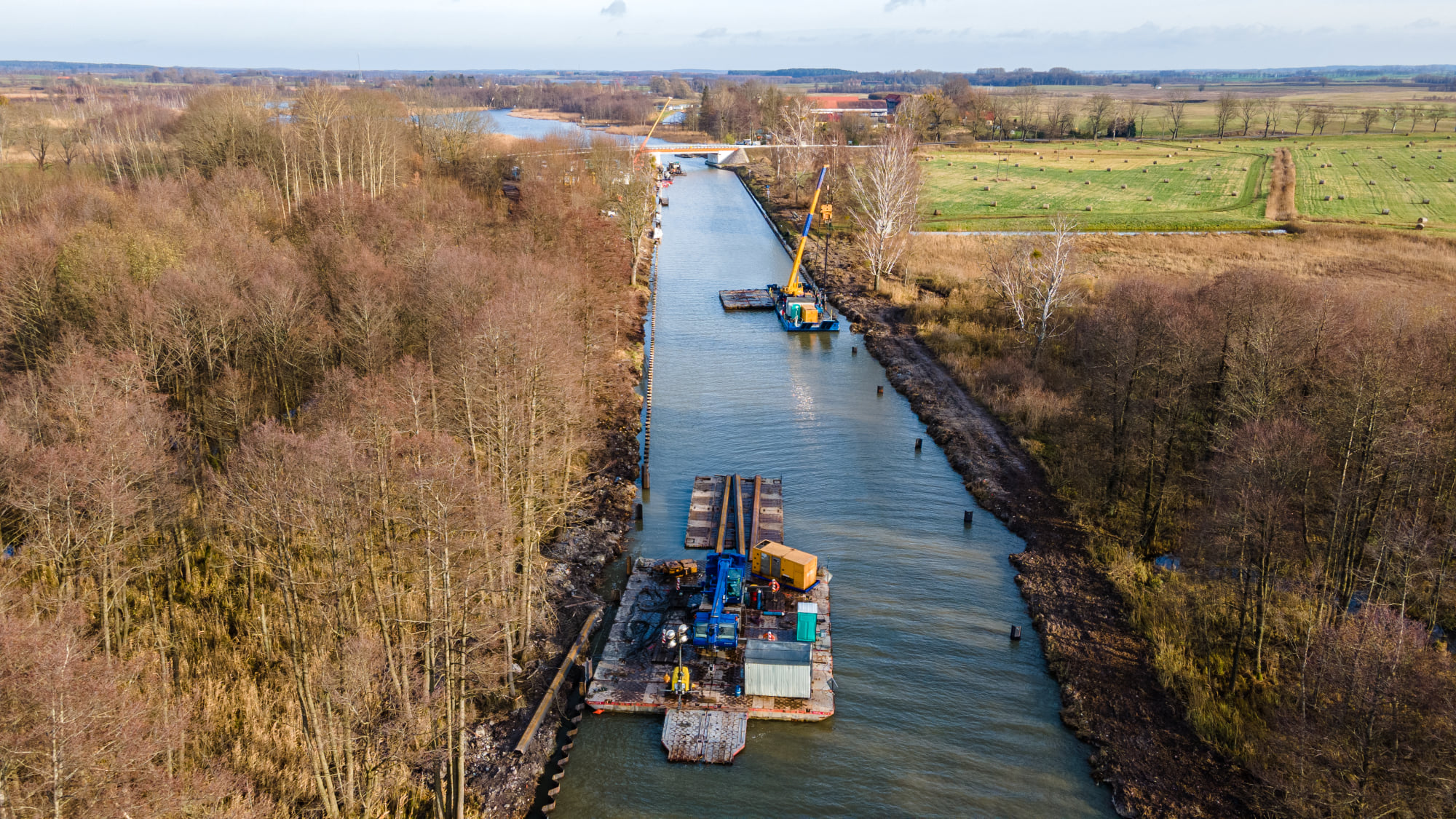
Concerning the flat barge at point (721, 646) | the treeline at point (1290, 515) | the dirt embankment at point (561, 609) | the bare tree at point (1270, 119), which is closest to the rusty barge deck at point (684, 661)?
the flat barge at point (721, 646)

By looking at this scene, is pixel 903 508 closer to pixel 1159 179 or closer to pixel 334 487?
pixel 334 487

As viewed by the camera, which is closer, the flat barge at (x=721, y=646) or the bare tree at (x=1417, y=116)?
the flat barge at (x=721, y=646)

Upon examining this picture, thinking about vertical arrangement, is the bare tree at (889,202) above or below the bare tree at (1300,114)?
below

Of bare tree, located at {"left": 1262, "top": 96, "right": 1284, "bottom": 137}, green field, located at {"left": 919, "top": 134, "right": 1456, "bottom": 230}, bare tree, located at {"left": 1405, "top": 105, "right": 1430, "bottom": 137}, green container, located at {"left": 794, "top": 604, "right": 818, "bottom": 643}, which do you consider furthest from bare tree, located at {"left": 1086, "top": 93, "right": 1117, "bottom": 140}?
green container, located at {"left": 794, "top": 604, "right": 818, "bottom": 643}

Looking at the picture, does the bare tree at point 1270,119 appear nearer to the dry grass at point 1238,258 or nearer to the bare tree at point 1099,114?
the bare tree at point 1099,114

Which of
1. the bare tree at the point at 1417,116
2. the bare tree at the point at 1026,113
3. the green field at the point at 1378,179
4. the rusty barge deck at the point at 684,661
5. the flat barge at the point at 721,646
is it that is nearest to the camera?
the flat barge at the point at 721,646

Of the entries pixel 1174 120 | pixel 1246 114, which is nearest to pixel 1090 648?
pixel 1246 114

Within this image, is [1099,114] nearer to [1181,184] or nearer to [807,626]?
[1181,184]
